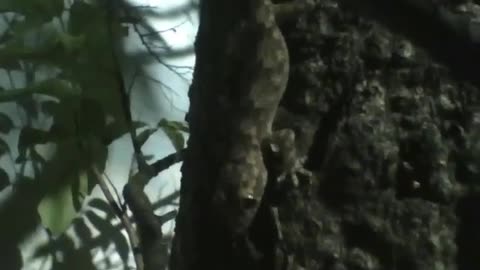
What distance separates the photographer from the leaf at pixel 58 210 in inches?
36.0

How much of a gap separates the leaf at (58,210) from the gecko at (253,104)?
1.46 feet

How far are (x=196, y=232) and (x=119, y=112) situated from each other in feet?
1.61

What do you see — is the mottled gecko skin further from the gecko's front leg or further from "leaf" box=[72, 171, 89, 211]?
"leaf" box=[72, 171, 89, 211]

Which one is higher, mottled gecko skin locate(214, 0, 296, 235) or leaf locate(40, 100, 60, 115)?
mottled gecko skin locate(214, 0, 296, 235)

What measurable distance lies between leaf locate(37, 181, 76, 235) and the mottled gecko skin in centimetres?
45

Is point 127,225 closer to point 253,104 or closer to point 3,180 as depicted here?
point 3,180

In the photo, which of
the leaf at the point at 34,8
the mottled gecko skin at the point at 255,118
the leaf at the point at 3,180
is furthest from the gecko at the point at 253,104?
the leaf at the point at 3,180

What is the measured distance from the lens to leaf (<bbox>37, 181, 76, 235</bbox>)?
0.92 meters

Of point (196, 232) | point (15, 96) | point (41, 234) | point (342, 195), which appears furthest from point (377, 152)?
point (41, 234)

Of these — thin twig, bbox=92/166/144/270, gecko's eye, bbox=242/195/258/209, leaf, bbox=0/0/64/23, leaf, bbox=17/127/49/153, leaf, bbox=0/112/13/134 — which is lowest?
thin twig, bbox=92/166/144/270

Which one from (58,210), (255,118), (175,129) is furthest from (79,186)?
(255,118)

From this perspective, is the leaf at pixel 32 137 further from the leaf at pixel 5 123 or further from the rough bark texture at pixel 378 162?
the rough bark texture at pixel 378 162

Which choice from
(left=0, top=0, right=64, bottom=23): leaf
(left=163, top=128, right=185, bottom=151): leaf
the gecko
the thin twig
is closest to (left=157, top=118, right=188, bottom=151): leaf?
(left=163, top=128, right=185, bottom=151): leaf

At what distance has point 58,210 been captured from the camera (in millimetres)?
922
